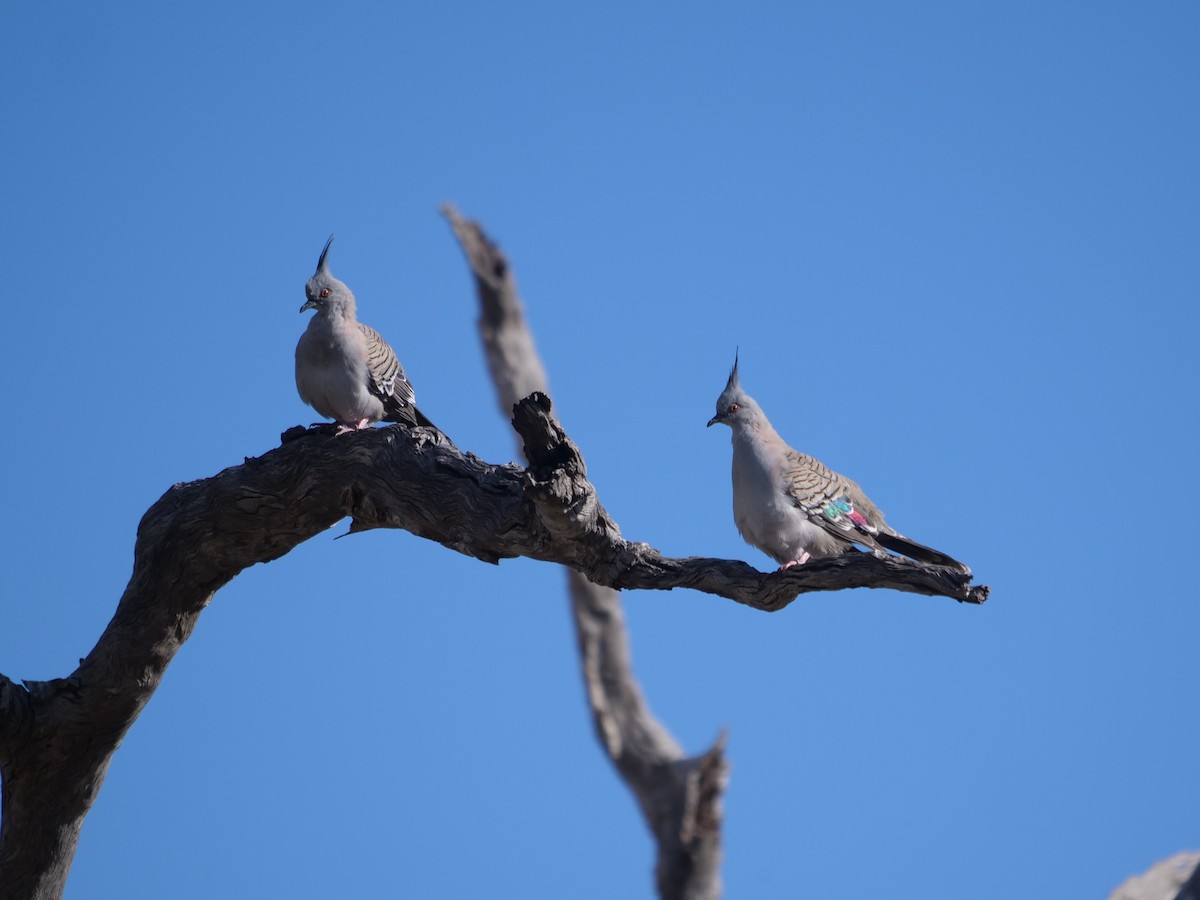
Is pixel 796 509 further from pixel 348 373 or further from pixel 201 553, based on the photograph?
pixel 201 553

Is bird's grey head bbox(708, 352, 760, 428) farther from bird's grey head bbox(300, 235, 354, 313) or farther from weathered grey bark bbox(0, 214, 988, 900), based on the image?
bird's grey head bbox(300, 235, 354, 313)

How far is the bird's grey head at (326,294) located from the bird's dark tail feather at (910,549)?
12.2 ft

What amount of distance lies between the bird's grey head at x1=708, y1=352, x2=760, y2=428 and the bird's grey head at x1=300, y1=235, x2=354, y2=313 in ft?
8.27

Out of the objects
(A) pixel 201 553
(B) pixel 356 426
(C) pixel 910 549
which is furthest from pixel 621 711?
(A) pixel 201 553

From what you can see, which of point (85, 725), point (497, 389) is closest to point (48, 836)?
point (85, 725)

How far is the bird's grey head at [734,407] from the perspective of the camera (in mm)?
7242

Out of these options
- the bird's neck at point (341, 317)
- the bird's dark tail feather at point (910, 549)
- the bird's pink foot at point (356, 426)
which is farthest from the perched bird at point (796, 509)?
the bird's neck at point (341, 317)

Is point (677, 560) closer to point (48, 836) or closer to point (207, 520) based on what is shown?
point (207, 520)

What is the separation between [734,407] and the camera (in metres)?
7.31

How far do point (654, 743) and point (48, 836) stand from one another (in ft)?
14.9

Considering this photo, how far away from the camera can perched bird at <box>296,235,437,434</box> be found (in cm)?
768

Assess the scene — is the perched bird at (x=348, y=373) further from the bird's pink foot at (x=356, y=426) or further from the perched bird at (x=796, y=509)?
the perched bird at (x=796, y=509)

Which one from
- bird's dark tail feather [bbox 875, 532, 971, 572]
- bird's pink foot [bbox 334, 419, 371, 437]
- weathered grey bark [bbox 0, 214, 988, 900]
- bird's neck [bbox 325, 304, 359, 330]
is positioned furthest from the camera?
bird's neck [bbox 325, 304, 359, 330]

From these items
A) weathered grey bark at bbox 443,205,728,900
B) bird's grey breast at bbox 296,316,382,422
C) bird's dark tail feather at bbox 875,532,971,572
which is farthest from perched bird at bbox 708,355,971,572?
bird's grey breast at bbox 296,316,382,422
